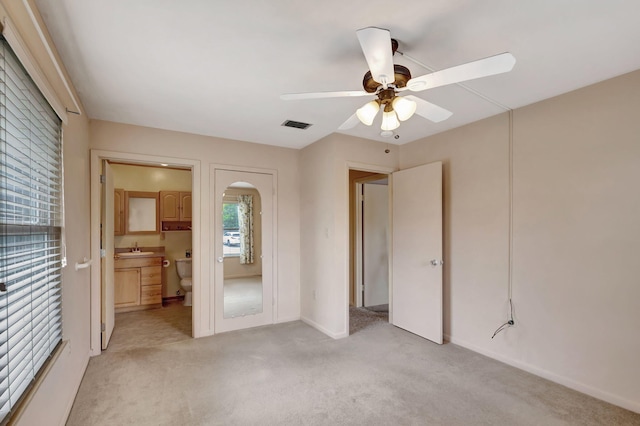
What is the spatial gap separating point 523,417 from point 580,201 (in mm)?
1685

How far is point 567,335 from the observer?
2.50 metres

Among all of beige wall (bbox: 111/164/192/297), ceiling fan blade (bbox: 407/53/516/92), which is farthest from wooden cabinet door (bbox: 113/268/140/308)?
ceiling fan blade (bbox: 407/53/516/92)

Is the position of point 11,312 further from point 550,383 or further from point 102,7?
point 550,383

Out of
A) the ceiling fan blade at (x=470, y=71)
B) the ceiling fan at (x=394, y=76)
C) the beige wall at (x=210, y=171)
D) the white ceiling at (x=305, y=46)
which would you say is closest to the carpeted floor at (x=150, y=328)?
the beige wall at (x=210, y=171)

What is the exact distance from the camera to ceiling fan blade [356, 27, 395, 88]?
1312 mm

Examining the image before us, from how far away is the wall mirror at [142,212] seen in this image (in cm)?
499

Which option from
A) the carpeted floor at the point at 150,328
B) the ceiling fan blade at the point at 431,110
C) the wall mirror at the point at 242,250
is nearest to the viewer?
the ceiling fan blade at the point at 431,110

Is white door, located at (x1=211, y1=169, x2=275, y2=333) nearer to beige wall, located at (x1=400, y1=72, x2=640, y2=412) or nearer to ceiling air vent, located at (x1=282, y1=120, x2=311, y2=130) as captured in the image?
ceiling air vent, located at (x1=282, y1=120, x2=311, y2=130)

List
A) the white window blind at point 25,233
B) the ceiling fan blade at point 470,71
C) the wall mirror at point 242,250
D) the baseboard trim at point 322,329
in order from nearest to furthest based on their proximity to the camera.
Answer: the white window blind at point 25,233 → the ceiling fan blade at point 470,71 → the baseboard trim at point 322,329 → the wall mirror at point 242,250

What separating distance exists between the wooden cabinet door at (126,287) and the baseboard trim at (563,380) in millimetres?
4520

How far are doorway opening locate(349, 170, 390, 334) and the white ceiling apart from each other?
7.38ft

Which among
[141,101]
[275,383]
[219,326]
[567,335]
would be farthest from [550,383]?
[141,101]

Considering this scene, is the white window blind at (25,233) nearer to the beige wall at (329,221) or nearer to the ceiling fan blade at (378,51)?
the ceiling fan blade at (378,51)

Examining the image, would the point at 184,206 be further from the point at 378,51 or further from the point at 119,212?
the point at 378,51
